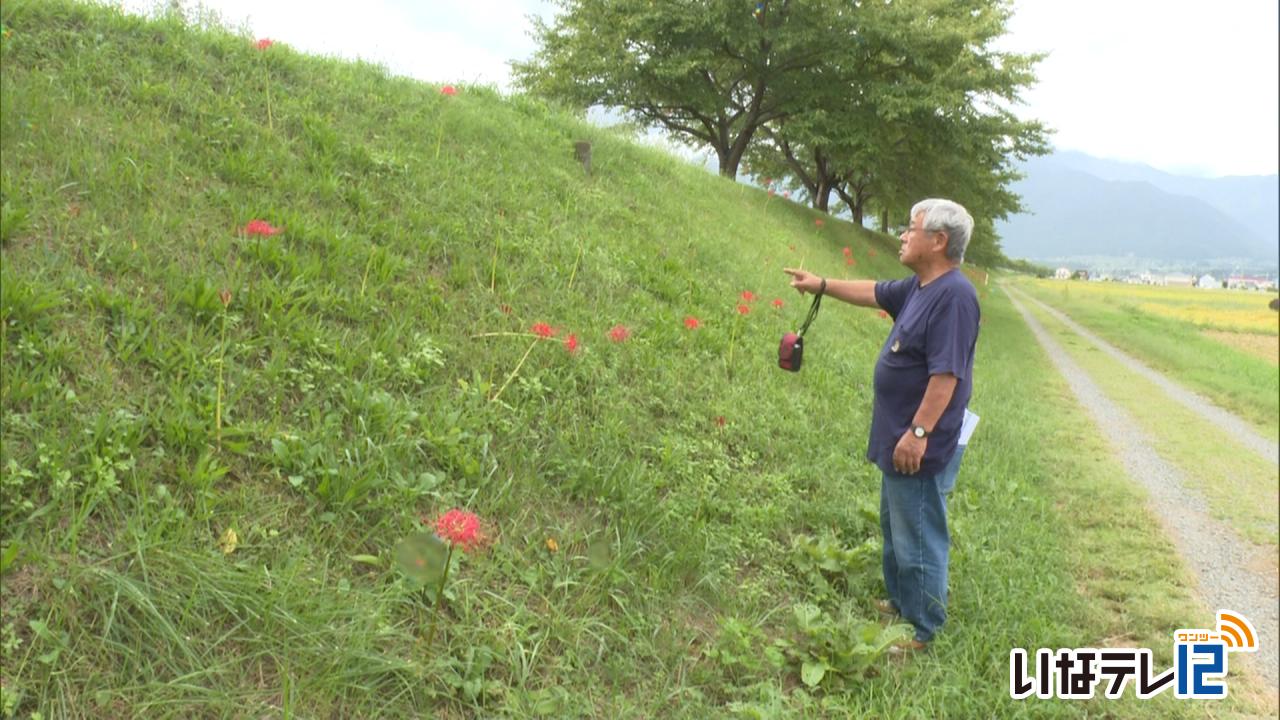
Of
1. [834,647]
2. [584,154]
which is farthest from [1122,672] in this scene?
[584,154]

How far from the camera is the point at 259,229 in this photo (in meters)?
3.64

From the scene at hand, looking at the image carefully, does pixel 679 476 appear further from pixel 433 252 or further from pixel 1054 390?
pixel 1054 390

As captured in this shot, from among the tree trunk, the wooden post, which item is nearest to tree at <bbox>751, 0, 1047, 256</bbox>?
the tree trunk

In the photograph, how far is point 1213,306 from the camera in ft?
130

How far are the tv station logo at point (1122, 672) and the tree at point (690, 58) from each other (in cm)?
1528

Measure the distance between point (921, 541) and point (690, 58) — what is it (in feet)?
54.0

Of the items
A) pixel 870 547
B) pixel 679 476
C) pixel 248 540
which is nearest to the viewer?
Result: pixel 248 540

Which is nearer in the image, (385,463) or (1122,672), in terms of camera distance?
(385,463)

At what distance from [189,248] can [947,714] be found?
432 cm

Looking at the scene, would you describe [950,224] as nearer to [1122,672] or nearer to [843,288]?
[843,288]

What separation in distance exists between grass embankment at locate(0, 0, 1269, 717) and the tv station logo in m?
0.10

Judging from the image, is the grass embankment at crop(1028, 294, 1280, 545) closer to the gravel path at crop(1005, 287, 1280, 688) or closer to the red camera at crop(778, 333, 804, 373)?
the gravel path at crop(1005, 287, 1280, 688)

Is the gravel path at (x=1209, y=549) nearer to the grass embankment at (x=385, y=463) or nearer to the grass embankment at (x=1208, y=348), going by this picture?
the grass embankment at (x=385, y=463)

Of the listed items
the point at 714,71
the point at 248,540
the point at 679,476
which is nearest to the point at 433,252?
the point at 679,476
